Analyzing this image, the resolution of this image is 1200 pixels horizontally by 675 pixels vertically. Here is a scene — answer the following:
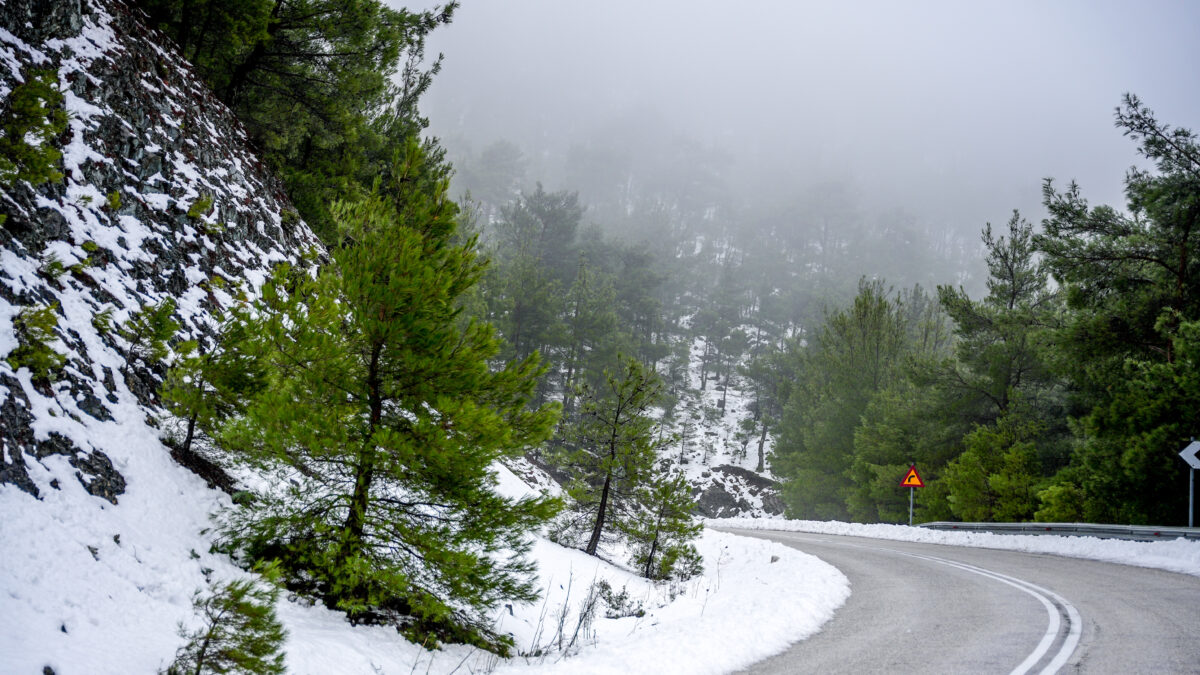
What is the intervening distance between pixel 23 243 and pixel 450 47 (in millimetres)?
216312

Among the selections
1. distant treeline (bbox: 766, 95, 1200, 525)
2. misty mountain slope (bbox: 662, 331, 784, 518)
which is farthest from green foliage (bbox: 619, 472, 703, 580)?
misty mountain slope (bbox: 662, 331, 784, 518)

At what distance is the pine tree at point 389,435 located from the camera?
5434mm

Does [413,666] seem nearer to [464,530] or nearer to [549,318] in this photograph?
[464,530]

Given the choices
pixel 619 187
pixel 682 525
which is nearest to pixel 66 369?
pixel 682 525

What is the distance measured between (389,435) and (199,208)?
265 inches

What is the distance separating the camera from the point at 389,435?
5.37m

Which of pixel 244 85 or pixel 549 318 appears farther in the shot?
pixel 549 318

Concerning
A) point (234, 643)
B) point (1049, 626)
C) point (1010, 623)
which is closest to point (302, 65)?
point (234, 643)

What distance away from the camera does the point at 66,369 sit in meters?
5.42

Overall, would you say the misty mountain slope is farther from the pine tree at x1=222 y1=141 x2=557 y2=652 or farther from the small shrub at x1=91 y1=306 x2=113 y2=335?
the small shrub at x1=91 y1=306 x2=113 y2=335

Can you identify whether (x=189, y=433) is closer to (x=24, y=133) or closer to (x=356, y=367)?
(x=356, y=367)

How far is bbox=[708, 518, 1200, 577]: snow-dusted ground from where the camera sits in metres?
10.6

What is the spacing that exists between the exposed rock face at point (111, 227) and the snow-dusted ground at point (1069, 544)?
1571 centimetres

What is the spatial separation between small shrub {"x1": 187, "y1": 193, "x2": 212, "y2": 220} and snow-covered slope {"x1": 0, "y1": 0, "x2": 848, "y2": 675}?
0.13 feet
